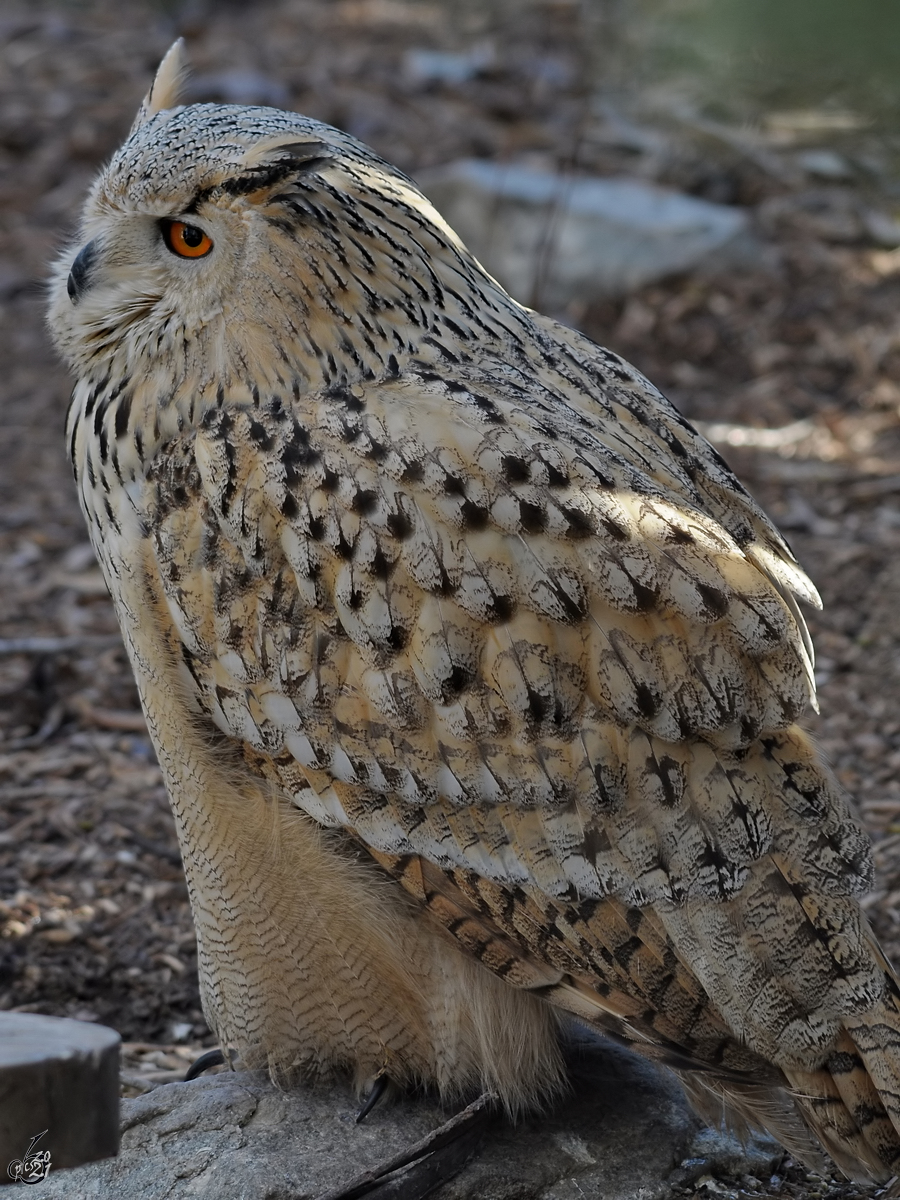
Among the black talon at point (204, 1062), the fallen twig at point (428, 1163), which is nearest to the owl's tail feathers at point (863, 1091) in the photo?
the fallen twig at point (428, 1163)

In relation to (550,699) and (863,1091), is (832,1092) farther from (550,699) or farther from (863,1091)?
(550,699)

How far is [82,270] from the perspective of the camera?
3.43m

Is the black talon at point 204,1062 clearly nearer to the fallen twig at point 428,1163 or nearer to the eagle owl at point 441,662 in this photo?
the eagle owl at point 441,662

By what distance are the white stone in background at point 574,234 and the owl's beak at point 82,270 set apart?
5.43 meters

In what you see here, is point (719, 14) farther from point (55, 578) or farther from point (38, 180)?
point (38, 180)

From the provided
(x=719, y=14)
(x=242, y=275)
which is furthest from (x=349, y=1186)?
(x=719, y=14)

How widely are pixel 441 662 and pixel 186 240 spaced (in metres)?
1.13

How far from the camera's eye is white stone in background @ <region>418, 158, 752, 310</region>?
350 inches

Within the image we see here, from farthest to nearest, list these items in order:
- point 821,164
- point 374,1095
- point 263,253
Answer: point 821,164 → point 374,1095 → point 263,253

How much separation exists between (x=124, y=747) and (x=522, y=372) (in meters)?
2.77

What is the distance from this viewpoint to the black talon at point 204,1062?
12.8ft

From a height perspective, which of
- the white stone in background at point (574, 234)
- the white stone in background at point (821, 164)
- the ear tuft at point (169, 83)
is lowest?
the ear tuft at point (169, 83)

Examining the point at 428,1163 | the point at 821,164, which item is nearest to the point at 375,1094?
the point at 428,1163

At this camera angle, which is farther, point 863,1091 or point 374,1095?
point 374,1095
